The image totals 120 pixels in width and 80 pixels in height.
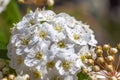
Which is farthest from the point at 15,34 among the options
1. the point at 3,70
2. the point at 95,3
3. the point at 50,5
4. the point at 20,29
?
the point at 95,3

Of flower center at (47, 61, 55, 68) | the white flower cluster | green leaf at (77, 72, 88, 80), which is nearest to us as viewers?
flower center at (47, 61, 55, 68)

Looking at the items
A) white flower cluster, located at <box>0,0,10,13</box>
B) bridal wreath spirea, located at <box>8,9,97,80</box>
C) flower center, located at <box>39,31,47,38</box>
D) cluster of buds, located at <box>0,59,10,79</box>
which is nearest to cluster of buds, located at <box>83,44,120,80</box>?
bridal wreath spirea, located at <box>8,9,97,80</box>

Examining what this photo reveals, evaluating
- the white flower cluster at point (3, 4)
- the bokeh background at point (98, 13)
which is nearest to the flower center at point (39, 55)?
the white flower cluster at point (3, 4)

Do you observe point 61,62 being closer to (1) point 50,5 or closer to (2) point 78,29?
(2) point 78,29

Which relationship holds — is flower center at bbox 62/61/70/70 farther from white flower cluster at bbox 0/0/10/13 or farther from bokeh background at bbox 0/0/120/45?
bokeh background at bbox 0/0/120/45

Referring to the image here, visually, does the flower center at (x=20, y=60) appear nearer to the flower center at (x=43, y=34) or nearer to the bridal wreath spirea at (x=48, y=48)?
the bridal wreath spirea at (x=48, y=48)

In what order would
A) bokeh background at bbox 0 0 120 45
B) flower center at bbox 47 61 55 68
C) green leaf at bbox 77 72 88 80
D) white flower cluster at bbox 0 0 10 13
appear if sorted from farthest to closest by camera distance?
bokeh background at bbox 0 0 120 45, white flower cluster at bbox 0 0 10 13, green leaf at bbox 77 72 88 80, flower center at bbox 47 61 55 68

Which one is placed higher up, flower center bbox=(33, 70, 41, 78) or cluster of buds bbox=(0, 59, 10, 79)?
cluster of buds bbox=(0, 59, 10, 79)

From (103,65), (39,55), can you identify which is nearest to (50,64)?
(39,55)

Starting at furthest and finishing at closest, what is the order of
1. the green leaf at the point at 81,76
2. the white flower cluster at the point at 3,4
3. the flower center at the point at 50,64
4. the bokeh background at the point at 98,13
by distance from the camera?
the bokeh background at the point at 98,13 < the white flower cluster at the point at 3,4 < the green leaf at the point at 81,76 < the flower center at the point at 50,64
